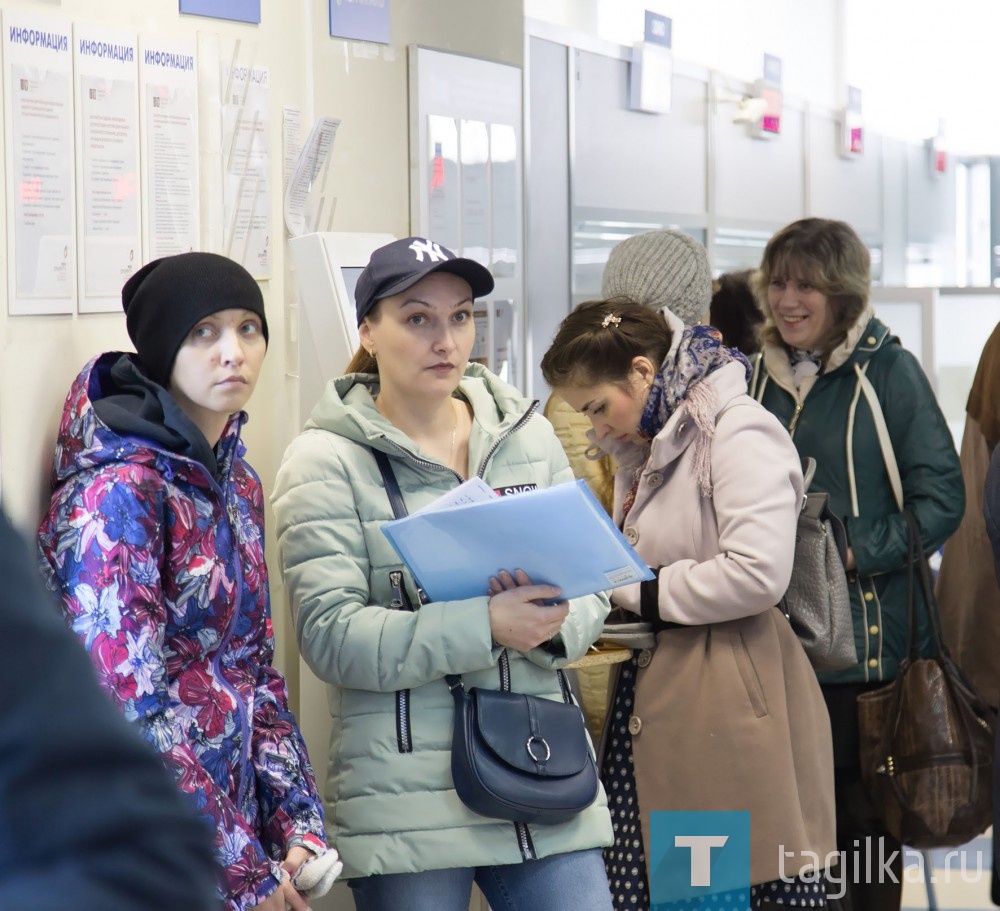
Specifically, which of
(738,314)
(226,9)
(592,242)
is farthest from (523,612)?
(592,242)

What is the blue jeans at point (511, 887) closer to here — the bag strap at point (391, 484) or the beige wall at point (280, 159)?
the bag strap at point (391, 484)

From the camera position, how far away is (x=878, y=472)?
2953 mm

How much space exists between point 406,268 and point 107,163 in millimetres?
499

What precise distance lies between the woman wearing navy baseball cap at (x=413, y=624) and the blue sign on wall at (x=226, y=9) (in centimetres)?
61

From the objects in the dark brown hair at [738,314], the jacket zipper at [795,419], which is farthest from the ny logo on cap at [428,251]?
the dark brown hair at [738,314]

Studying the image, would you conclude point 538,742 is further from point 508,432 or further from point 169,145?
point 169,145

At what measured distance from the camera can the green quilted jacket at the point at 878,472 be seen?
2.90 metres

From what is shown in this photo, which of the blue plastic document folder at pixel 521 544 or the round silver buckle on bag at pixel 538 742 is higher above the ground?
the blue plastic document folder at pixel 521 544

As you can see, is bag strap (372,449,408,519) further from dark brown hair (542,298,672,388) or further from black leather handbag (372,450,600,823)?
dark brown hair (542,298,672,388)

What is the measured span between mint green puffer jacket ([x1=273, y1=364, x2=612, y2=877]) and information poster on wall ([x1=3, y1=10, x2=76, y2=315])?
0.46m

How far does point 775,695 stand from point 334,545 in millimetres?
910

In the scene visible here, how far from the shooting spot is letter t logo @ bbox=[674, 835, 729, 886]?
7.49ft

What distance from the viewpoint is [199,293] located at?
1.77 metres

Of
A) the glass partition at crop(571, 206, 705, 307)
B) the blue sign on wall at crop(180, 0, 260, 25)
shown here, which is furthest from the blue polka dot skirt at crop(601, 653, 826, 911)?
the glass partition at crop(571, 206, 705, 307)
